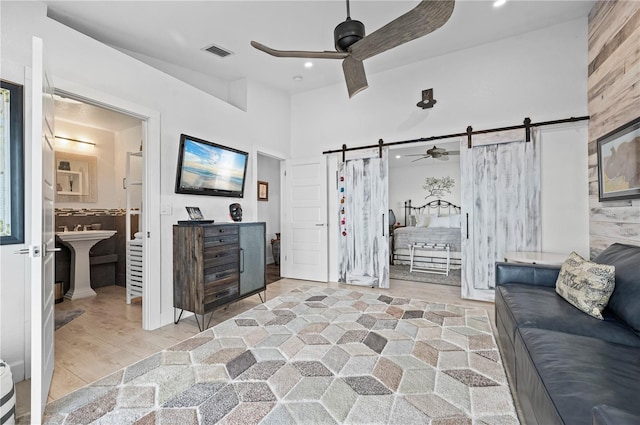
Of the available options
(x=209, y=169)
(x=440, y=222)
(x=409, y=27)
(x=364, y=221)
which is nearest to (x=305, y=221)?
(x=364, y=221)

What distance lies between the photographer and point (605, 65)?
2732 millimetres

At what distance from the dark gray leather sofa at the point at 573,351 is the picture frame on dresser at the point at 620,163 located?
0.62 m

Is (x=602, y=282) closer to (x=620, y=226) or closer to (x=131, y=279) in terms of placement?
(x=620, y=226)

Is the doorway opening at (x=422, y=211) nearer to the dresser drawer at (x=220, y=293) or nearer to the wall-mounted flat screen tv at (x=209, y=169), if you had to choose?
the dresser drawer at (x=220, y=293)

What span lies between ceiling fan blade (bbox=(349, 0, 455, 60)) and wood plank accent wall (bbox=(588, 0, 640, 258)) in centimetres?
195

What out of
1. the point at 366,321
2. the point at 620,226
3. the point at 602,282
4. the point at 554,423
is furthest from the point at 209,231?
the point at 620,226

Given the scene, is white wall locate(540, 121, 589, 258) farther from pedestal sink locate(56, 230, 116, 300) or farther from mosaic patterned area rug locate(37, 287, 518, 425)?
pedestal sink locate(56, 230, 116, 300)

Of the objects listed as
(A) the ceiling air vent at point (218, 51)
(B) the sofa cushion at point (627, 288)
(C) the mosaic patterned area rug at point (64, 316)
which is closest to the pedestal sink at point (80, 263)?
(C) the mosaic patterned area rug at point (64, 316)

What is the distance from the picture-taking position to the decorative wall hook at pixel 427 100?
3.98 m

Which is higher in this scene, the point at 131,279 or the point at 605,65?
the point at 605,65

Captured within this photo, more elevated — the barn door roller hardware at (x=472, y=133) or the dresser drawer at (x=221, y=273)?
the barn door roller hardware at (x=472, y=133)

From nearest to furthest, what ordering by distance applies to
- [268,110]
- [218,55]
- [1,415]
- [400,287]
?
1. [1,415]
2. [218,55]
3. [400,287]
4. [268,110]

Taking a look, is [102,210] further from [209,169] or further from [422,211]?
[422,211]

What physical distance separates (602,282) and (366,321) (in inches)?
74.4
